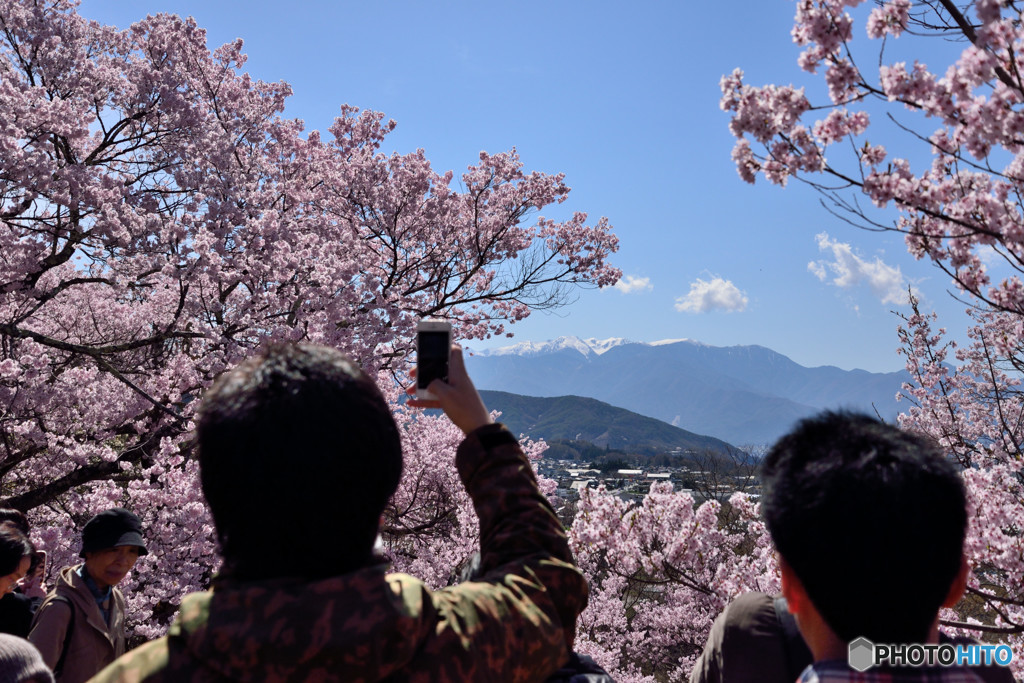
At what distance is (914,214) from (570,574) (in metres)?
4.20

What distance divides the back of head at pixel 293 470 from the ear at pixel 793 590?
840mm

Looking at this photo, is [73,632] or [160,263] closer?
[73,632]

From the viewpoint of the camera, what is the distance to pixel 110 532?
3.51 m

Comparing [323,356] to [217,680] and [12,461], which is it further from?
[12,461]

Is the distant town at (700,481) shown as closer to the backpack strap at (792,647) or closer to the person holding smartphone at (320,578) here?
the backpack strap at (792,647)

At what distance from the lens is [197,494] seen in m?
6.96

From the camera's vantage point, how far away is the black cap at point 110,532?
3471 millimetres

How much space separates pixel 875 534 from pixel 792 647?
0.70 m

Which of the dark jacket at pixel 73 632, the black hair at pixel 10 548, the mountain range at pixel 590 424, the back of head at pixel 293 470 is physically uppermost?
the back of head at pixel 293 470

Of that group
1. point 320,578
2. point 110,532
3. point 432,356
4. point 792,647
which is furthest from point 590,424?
point 320,578

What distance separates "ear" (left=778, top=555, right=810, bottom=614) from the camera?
4.00 feet

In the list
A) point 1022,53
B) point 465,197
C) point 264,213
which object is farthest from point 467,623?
point 465,197

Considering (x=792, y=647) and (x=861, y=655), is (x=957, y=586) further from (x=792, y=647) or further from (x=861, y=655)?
(x=792, y=647)

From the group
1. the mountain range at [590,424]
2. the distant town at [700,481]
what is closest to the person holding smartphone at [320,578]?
the distant town at [700,481]
